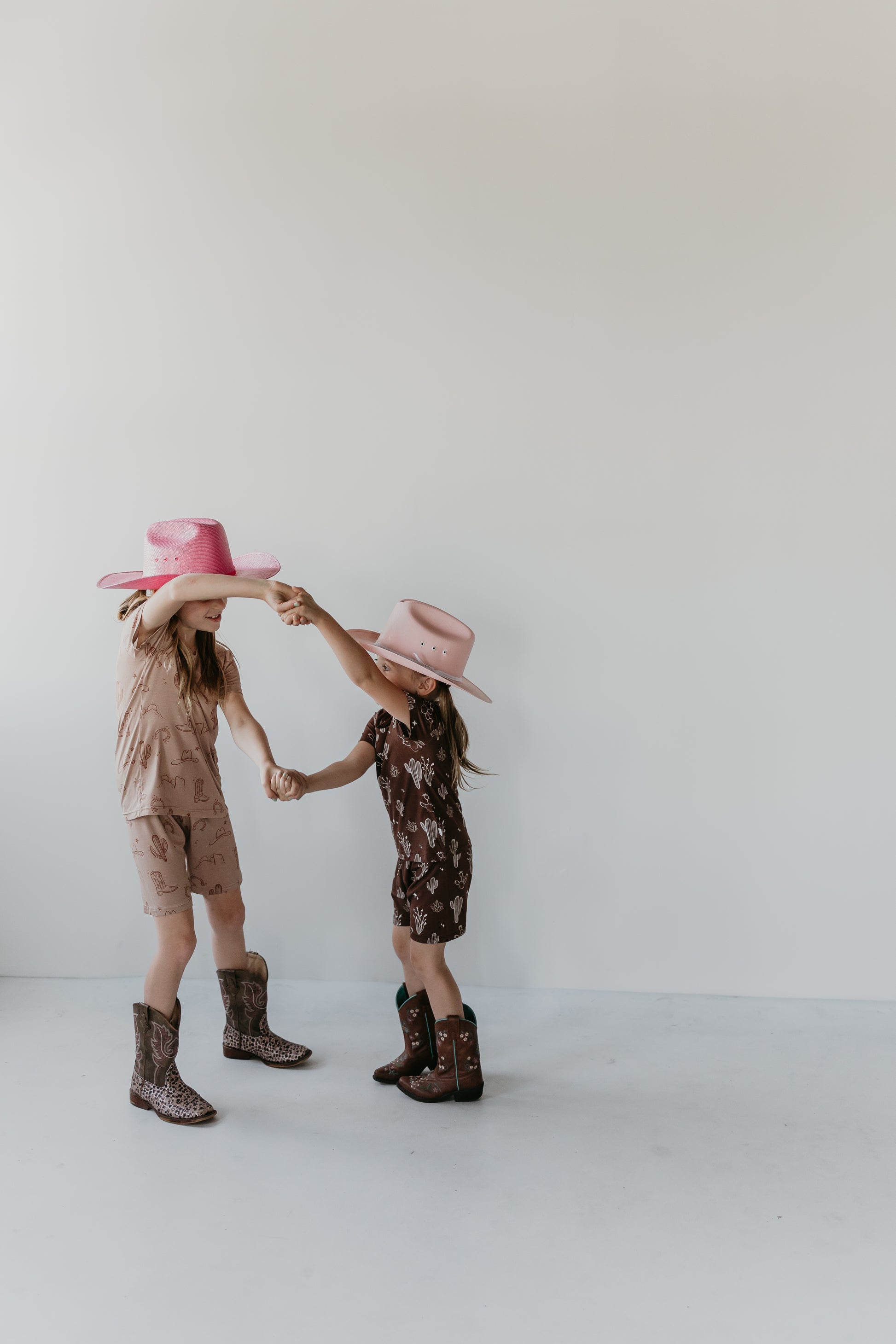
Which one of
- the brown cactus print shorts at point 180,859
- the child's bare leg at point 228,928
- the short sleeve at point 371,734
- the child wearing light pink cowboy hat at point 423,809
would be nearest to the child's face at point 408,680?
the child wearing light pink cowboy hat at point 423,809

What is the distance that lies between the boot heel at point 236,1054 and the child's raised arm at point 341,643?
0.91 meters

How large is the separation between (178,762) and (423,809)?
1.78ft

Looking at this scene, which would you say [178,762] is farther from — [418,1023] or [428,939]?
[418,1023]

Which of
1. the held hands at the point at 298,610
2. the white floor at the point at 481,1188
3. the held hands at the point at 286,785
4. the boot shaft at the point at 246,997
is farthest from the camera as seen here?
the boot shaft at the point at 246,997

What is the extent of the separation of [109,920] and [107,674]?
2.34 ft

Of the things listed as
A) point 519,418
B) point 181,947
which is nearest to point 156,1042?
point 181,947

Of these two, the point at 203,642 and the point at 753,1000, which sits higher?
the point at 203,642

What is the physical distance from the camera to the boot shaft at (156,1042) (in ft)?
6.44

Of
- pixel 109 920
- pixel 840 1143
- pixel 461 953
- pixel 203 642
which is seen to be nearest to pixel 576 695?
pixel 461 953

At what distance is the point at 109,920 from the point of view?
8.99 ft

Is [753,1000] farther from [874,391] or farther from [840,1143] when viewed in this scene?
[874,391]

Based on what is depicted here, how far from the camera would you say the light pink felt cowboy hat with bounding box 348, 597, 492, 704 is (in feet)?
6.73

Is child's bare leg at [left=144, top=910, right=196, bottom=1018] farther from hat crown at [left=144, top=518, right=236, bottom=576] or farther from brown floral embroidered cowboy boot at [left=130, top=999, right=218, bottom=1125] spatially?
hat crown at [left=144, top=518, right=236, bottom=576]

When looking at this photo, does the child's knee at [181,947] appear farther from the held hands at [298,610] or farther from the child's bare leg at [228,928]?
the held hands at [298,610]
